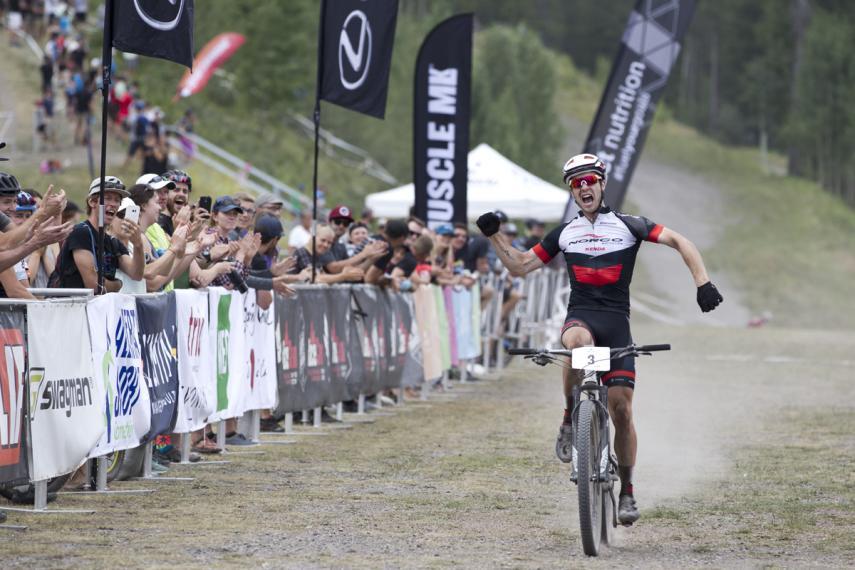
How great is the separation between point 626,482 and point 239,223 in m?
5.61

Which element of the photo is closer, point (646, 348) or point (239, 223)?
point (646, 348)

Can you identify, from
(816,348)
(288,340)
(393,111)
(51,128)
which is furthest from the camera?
(393,111)

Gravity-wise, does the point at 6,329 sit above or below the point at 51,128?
below

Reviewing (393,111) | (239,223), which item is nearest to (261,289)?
(239,223)

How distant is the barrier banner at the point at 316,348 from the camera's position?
16.1 m

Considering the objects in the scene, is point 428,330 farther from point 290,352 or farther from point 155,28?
point 155,28

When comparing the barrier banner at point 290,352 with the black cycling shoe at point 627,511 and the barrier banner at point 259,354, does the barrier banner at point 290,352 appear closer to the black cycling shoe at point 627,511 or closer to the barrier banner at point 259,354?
the barrier banner at point 259,354

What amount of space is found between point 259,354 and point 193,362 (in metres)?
1.85

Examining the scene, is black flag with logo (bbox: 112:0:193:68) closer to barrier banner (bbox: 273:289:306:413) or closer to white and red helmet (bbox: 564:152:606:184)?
barrier banner (bbox: 273:289:306:413)

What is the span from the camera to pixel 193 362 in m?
12.9

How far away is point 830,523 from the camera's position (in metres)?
10.4

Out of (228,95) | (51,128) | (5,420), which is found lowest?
(5,420)

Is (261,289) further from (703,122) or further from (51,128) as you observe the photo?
(703,122)

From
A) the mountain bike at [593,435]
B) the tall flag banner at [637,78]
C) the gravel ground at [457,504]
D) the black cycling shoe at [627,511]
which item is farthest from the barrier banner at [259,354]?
the tall flag banner at [637,78]
